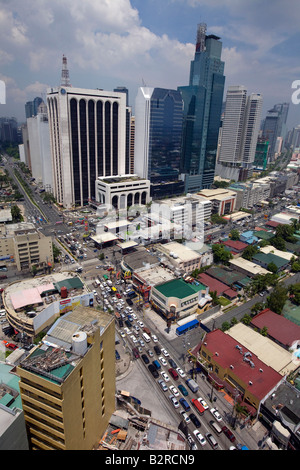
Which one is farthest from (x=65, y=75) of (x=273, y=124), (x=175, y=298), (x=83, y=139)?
(x=273, y=124)

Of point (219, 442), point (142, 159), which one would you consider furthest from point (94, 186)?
point (219, 442)

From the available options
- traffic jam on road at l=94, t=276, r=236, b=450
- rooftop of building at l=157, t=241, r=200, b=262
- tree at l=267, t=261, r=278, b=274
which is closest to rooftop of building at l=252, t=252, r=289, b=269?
tree at l=267, t=261, r=278, b=274

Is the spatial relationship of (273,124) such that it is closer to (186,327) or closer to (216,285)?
(216,285)

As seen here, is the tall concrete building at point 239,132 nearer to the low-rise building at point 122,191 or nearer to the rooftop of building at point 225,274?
the low-rise building at point 122,191

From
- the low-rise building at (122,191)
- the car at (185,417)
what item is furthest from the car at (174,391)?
the low-rise building at (122,191)

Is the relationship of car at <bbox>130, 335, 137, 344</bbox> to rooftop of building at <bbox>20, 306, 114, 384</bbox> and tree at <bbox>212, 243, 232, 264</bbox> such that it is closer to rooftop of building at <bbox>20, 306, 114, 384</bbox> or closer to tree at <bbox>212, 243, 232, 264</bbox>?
rooftop of building at <bbox>20, 306, 114, 384</bbox>

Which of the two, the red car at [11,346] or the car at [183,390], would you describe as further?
the red car at [11,346]
